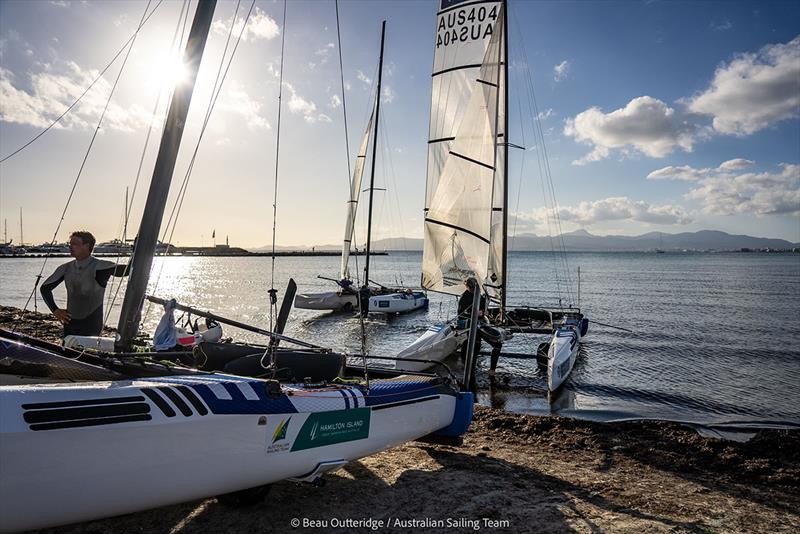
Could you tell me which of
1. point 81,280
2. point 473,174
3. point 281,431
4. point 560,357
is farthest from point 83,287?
point 473,174

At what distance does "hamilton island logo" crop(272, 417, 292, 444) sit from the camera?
4258 millimetres

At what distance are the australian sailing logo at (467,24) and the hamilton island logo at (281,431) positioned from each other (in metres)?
18.4

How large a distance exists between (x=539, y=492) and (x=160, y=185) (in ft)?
18.1

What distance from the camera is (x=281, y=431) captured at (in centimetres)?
429

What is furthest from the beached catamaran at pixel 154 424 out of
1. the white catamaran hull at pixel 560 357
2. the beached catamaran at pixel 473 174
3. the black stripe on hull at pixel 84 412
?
the beached catamaran at pixel 473 174

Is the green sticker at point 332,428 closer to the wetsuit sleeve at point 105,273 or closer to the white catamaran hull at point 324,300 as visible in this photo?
the wetsuit sleeve at point 105,273

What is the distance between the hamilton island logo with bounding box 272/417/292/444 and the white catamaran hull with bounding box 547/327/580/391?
9652 millimetres

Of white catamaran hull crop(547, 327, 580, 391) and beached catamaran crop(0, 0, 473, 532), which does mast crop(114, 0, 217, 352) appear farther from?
white catamaran hull crop(547, 327, 580, 391)

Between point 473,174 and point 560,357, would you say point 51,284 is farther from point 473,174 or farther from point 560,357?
point 473,174

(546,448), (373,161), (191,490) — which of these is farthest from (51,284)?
(373,161)

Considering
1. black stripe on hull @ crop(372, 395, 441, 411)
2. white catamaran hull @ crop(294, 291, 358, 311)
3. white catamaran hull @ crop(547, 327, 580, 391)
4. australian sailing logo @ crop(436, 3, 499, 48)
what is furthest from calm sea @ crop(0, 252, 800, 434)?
australian sailing logo @ crop(436, 3, 499, 48)

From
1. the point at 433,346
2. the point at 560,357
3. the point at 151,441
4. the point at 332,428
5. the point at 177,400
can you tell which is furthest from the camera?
the point at 433,346

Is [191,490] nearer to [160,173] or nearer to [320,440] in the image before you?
[320,440]

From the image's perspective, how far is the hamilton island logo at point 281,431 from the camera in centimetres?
426
